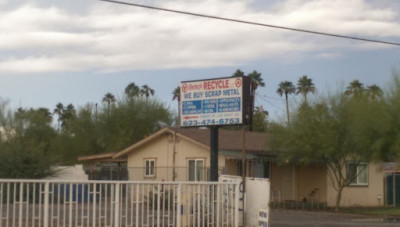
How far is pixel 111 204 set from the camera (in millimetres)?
17156

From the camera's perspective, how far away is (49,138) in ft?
199

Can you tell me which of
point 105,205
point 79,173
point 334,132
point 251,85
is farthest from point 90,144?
point 105,205

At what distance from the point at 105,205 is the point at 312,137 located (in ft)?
59.5

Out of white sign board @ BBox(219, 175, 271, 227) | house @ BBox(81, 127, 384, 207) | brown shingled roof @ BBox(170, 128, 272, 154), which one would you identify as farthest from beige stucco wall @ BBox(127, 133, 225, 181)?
white sign board @ BBox(219, 175, 271, 227)

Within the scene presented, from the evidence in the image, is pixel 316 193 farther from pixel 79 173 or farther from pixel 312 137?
pixel 79 173

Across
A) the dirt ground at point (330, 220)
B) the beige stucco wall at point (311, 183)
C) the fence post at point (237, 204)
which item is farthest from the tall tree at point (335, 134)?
the fence post at point (237, 204)

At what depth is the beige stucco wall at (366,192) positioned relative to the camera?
38.4 meters

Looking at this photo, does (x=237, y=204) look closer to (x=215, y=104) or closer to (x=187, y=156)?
(x=215, y=104)

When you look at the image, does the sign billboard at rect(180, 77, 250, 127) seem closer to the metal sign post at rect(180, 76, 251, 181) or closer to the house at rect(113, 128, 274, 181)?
the metal sign post at rect(180, 76, 251, 181)

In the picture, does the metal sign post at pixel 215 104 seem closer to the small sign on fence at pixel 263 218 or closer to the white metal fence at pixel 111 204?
the small sign on fence at pixel 263 218

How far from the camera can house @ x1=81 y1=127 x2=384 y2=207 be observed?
36.2 meters

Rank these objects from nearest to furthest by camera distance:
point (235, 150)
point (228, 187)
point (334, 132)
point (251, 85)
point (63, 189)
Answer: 1. point (63, 189)
2. point (228, 187)
3. point (251, 85)
4. point (334, 132)
5. point (235, 150)

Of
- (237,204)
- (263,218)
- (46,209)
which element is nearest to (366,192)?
(263,218)

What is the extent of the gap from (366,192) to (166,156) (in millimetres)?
11510
